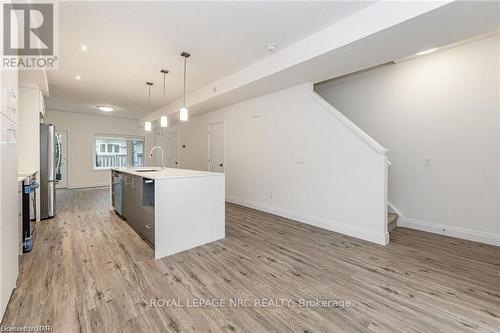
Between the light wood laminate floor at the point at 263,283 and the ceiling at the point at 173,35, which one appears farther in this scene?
the ceiling at the point at 173,35

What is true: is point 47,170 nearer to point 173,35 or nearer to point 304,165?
point 173,35

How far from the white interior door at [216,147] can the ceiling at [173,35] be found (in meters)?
1.56

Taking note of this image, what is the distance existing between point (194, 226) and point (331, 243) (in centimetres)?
184

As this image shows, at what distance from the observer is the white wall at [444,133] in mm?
3016

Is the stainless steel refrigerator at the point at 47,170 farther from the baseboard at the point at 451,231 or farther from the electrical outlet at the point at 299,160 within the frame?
the baseboard at the point at 451,231

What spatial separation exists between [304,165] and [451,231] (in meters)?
2.33

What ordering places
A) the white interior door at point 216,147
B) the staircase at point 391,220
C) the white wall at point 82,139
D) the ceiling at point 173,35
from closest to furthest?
the ceiling at point 173,35, the staircase at point 391,220, the white interior door at point 216,147, the white wall at point 82,139

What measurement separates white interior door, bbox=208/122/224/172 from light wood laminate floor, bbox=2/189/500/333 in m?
2.86

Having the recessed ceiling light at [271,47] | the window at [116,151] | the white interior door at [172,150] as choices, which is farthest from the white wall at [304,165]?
the window at [116,151]

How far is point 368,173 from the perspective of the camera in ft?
10.5

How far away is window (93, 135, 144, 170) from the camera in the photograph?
8180mm

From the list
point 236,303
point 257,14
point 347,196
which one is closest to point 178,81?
point 257,14

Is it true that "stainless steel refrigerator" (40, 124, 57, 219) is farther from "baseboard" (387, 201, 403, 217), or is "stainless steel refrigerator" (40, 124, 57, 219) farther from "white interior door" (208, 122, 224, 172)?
"baseboard" (387, 201, 403, 217)

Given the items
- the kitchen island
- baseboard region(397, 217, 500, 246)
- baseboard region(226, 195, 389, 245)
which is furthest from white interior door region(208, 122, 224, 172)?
baseboard region(397, 217, 500, 246)
